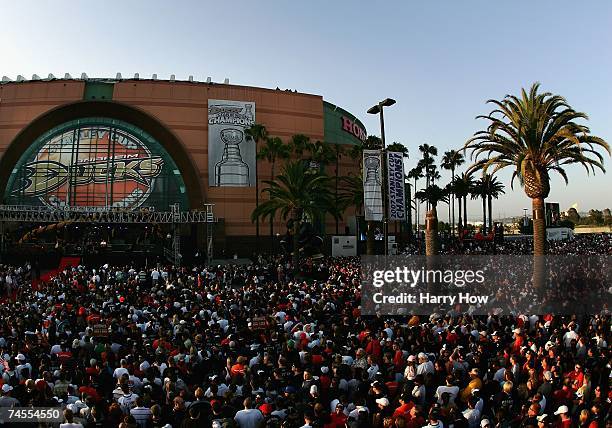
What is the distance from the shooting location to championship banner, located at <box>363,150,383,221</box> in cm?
2144

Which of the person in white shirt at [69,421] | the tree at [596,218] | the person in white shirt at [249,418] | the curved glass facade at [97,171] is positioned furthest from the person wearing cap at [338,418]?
the tree at [596,218]

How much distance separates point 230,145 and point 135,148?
8.85 meters

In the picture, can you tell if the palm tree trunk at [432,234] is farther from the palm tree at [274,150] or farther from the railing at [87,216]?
the palm tree at [274,150]

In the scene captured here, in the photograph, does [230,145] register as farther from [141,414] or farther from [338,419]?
[338,419]

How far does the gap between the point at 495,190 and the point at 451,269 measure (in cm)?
7508

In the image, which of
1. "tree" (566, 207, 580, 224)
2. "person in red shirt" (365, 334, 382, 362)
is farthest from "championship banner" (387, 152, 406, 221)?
"tree" (566, 207, 580, 224)

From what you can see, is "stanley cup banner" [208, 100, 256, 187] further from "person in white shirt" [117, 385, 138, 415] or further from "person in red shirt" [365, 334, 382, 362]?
"person in white shirt" [117, 385, 138, 415]

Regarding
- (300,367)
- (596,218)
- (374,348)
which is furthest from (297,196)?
(596,218)

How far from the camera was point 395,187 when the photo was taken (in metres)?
20.8

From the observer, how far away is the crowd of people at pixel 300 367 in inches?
315

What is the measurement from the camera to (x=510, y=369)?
10266 millimetres

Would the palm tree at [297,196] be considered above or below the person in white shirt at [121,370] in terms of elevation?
above

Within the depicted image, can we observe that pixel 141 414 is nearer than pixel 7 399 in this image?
Yes

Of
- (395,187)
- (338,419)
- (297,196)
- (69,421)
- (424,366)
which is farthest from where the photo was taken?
(297,196)
